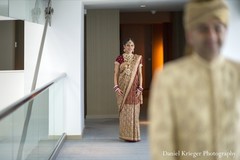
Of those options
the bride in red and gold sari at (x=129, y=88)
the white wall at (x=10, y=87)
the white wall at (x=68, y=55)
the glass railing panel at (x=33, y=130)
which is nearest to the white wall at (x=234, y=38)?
the bride in red and gold sari at (x=129, y=88)

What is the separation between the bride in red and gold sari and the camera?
5.15 m

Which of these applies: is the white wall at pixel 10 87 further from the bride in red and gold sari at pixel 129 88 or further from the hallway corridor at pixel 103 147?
the bride in red and gold sari at pixel 129 88

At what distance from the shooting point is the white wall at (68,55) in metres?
5.42

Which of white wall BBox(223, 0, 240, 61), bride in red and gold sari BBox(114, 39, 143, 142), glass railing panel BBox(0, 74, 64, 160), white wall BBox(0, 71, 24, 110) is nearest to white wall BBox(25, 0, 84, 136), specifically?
glass railing panel BBox(0, 74, 64, 160)

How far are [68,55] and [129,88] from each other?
3.38ft

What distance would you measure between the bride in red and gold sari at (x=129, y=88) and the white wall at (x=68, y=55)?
635 millimetres

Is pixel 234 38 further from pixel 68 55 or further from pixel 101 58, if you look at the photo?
pixel 101 58

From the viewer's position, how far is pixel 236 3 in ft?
16.4

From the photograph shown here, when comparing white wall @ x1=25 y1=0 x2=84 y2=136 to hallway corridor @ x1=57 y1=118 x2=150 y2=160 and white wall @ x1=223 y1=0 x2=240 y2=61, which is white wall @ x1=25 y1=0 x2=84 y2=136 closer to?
hallway corridor @ x1=57 y1=118 x2=150 y2=160

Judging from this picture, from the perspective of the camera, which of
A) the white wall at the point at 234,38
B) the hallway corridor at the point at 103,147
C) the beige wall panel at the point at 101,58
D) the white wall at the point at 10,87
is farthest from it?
the beige wall panel at the point at 101,58

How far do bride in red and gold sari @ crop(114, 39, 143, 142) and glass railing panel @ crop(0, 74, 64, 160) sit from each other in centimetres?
89

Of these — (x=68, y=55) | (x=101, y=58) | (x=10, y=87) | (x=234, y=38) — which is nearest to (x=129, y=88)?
(x=68, y=55)

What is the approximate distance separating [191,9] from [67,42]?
439 cm

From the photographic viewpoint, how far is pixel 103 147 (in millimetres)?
4965
